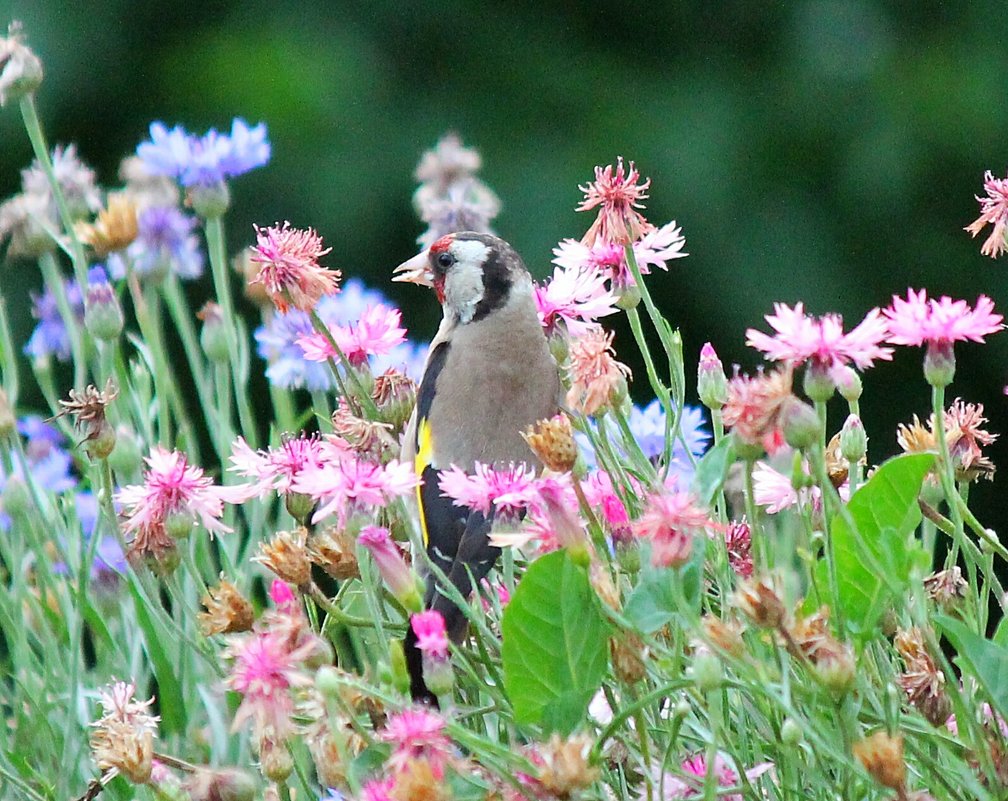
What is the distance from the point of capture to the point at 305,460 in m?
0.79

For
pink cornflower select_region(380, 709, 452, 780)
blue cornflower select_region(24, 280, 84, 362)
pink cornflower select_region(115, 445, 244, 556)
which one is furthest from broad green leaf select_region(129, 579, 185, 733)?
blue cornflower select_region(24, 280, 84, 362)

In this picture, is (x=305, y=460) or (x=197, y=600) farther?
(x=197, y=600)

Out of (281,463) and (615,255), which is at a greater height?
(615,255)

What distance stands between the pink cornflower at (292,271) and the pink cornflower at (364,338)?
35 mm

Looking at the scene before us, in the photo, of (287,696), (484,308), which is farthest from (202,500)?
(484,308)

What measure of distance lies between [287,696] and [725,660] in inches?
7.1

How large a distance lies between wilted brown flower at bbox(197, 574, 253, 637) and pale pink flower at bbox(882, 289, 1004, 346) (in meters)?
0.33

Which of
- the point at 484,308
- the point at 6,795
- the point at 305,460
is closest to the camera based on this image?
the point at 305,460

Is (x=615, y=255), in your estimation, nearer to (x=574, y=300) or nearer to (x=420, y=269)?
(x=574, y=300)

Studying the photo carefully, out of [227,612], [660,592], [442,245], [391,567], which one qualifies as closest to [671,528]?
[660,592]

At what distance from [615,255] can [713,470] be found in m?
0.25

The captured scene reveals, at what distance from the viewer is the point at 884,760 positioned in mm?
575

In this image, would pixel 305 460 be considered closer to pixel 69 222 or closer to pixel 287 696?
pixel 287 696

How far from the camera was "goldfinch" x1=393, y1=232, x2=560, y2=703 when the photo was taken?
3.92 feet
